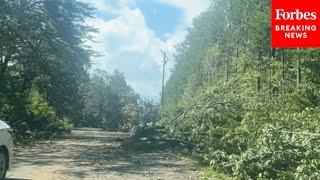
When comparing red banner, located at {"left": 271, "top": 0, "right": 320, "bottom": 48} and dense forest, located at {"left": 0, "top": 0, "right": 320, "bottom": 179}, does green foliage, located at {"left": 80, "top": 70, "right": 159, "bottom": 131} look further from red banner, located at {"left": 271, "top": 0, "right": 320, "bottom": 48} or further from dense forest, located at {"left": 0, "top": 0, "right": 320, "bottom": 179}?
red banner, located at {"left": 271, "top": 0, "right": 320, "bottom": 48}

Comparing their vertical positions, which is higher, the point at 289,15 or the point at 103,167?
the point at 289,15

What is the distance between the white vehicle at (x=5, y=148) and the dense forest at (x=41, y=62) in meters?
15.2

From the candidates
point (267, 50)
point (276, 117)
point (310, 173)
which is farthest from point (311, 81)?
point (310, 173)

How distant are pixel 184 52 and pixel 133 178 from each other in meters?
86.8

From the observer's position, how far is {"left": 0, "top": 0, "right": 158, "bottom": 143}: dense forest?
31141 mm

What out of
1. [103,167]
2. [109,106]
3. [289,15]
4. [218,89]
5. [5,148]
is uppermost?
[109,106]

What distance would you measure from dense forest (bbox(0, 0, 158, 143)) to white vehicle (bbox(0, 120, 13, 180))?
15.2 metres

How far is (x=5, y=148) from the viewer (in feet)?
38.2

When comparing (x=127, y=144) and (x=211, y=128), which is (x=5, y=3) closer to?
(x=127, y=144)

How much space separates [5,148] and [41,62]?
71.4 ft

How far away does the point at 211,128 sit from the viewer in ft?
64.1

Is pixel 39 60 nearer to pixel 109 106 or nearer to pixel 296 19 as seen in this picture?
pixel 296 19

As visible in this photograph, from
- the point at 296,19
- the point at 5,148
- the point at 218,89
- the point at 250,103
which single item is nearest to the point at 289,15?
the point at 296,19

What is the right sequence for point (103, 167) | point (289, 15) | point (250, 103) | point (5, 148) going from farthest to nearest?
1. point (250, 103)
2. point (289, 15)
3. point (103, 167)
4. point (5, 148)
